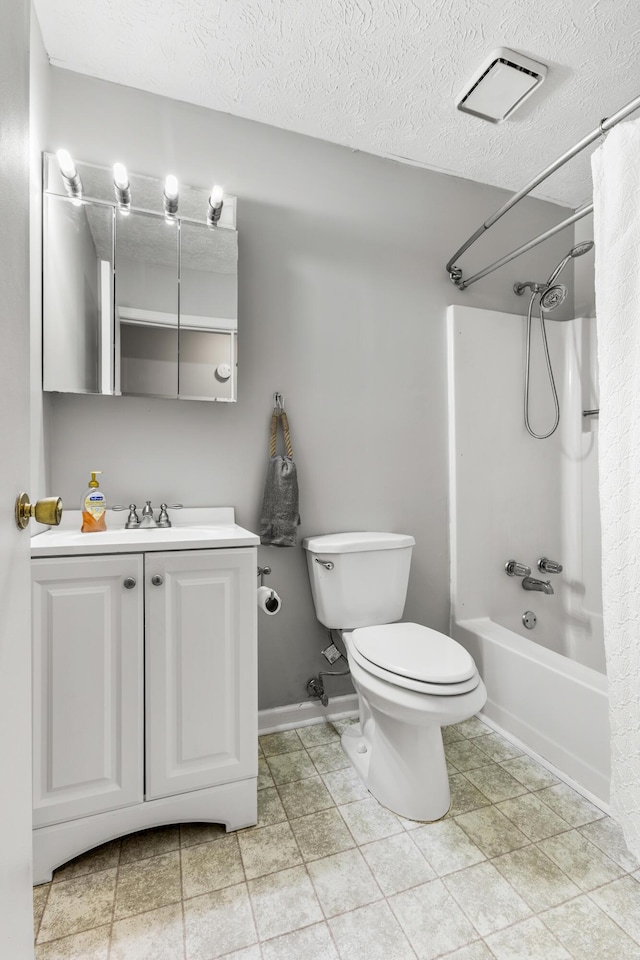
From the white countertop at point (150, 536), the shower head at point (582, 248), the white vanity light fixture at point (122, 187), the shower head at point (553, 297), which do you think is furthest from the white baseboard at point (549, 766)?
the white vanity light fixture at point (122, 187)

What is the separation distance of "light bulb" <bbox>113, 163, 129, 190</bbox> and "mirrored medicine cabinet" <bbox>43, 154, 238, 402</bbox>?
5 centimetres

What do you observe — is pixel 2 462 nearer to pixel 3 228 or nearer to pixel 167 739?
pixel 3 228

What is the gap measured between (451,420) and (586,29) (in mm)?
1326

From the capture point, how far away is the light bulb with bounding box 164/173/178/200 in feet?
5.24

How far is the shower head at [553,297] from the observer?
2033 mm

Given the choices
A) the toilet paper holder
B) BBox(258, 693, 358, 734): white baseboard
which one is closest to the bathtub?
BBox(258, 693, 358, 734): white baseboard

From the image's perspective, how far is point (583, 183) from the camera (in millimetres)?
2258

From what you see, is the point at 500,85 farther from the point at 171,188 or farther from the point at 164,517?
the point at 164,517

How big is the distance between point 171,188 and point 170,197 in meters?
0.03

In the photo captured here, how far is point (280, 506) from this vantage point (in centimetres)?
178

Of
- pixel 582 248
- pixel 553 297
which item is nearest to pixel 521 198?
pixel 582 248

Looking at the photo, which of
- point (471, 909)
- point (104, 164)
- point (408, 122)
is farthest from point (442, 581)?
point (104, 164)

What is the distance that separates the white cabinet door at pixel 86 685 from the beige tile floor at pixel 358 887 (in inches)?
7.8

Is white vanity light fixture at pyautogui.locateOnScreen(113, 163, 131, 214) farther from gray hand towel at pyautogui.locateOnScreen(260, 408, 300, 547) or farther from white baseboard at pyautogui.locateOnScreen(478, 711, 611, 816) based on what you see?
white baseboard at pyautogui.locateOnScreen(478, 711, 611, 816)
